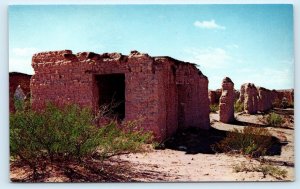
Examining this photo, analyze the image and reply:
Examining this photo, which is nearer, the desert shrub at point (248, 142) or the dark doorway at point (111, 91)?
the desert shrub at point (248, 142)

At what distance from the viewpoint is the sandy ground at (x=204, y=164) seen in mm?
4598

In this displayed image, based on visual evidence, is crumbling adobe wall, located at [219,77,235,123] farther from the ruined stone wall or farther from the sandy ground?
the sandy ground

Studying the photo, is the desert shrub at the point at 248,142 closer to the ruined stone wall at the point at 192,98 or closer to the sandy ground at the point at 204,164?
the sandy ground at the point at 204,164

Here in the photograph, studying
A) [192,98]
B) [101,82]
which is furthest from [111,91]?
[192,98]

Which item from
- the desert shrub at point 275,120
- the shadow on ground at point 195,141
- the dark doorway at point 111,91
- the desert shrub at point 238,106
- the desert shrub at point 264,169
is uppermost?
the dark doorway at point 111,91

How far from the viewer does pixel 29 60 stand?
16.9 ft

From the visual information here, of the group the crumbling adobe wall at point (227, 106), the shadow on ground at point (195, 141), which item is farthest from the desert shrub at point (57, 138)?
the crumbling adobe wall at point (227, 106)

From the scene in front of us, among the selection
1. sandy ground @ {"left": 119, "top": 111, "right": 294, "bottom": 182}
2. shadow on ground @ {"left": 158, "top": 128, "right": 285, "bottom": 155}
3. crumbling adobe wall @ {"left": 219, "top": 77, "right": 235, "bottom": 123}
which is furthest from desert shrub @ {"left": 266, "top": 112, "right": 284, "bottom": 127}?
crumbling adobe wall @ {"left": 219, "top": 77, "right": 235, "bottom": 123}

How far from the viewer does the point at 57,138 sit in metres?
4.71

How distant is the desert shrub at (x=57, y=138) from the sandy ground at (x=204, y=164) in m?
0.39

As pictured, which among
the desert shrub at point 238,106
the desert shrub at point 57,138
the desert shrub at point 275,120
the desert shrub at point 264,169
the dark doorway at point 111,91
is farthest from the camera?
the desert shrub at point 238,106

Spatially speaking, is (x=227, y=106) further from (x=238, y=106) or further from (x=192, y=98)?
(x=192, y=98)
